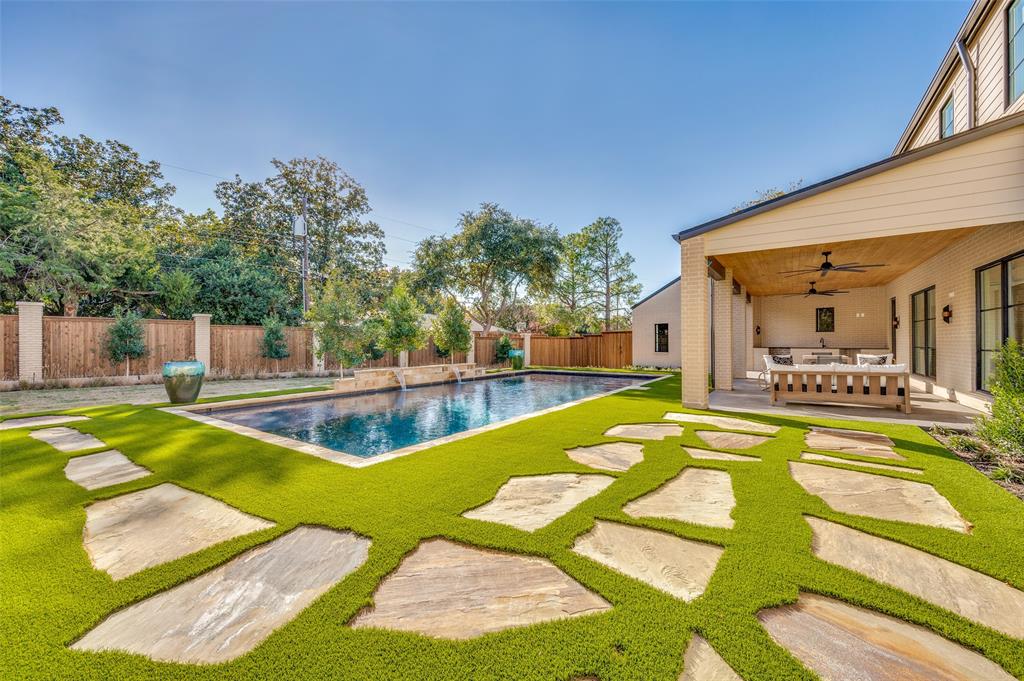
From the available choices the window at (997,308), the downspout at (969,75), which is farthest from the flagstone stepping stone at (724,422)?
the downspout at (969,75)

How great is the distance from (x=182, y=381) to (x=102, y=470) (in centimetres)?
422

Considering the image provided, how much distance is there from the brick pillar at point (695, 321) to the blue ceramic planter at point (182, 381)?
28.2ft

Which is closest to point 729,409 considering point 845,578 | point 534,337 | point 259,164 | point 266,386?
point 845,578

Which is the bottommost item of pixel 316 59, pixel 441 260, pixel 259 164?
pixel 441 260

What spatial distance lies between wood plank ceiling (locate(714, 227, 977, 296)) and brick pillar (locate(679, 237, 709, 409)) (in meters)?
0.80

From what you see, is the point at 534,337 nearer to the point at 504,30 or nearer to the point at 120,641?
the point at 504,30

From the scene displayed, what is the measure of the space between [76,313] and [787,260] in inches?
794

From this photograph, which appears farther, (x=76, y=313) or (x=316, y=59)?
(x=76, y=313)

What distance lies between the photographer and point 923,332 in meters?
8.72

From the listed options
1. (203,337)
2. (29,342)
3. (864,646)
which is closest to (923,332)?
(864,646)

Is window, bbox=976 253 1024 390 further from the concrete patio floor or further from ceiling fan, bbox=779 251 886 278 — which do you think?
ceiling fan, bbox=779 251 886 278

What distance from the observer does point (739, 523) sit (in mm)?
2416

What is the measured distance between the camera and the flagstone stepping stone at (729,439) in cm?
418

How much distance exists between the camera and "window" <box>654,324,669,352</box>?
16197mm
